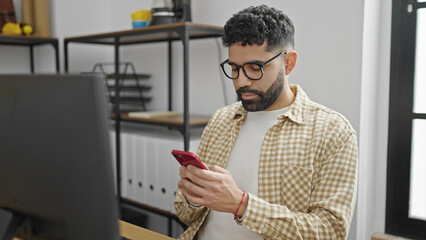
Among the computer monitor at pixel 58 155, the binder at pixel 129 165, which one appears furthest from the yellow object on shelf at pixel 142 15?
the computer monitor at pixel 58 155

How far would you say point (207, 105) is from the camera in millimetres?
2320

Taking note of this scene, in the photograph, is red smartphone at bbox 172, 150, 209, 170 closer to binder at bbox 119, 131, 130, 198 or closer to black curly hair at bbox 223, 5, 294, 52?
black curly hair at bbox 223, 5, 294, 52

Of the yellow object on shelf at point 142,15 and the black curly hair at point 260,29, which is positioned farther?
the yellow object on shelf at point 142,15

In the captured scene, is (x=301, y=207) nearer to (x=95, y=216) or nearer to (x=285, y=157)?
(x=285, y=157)

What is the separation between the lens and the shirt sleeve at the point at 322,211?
1027mm

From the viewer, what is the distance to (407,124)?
5.76 feet

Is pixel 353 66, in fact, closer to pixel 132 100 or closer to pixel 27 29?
pixel 132 100

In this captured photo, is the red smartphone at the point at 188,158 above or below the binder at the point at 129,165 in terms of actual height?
above

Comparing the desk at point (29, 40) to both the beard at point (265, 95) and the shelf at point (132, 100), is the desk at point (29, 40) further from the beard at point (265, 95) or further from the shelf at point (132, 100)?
the beard at point (265, 95)

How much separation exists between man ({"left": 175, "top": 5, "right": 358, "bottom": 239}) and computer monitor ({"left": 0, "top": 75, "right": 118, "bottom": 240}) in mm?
408

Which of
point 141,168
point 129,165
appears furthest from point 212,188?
point 129,165

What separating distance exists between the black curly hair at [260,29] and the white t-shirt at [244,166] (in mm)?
236

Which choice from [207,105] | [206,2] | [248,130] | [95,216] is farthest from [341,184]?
[206,2]

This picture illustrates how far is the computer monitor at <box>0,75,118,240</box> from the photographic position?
55 centimetres
